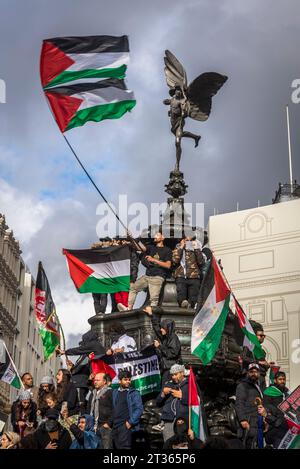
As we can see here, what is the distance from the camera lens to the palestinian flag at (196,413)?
356 inches

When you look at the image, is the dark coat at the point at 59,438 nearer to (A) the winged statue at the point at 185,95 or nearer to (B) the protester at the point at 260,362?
(B) the protester at the point at 260,362

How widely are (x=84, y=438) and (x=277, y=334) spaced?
20.9 metres

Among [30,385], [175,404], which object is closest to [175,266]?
[30,385]

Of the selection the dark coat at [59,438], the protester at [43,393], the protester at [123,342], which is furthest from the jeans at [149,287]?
the dark coat at [59,438]

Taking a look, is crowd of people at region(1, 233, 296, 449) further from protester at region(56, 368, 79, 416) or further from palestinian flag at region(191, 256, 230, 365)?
palestinian flag at region(191, 256, 230, 365)

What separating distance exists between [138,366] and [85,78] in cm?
626

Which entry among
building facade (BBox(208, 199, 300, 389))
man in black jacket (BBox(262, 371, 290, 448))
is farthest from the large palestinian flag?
building facade (BBox(208, 199, 300, 389))

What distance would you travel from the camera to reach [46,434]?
27.5ft

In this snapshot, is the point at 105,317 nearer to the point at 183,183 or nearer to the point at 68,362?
the point at 68,362

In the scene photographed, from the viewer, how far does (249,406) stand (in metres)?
10.1

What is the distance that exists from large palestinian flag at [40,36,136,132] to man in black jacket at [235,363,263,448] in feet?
21.6

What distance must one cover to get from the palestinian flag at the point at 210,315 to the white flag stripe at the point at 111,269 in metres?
3.18

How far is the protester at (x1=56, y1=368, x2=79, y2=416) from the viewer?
10930 mm
